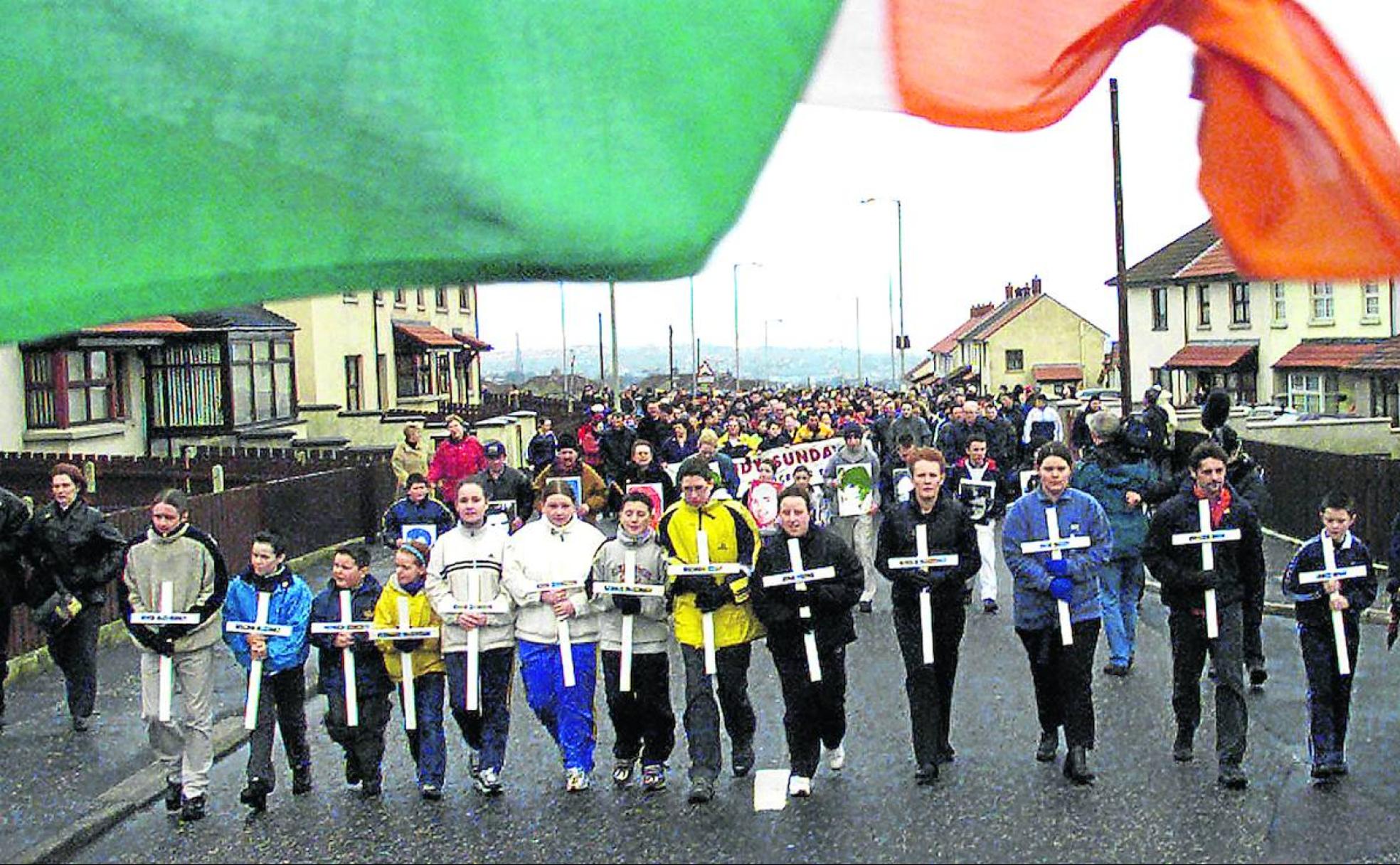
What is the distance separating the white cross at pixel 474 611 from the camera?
10305 mm

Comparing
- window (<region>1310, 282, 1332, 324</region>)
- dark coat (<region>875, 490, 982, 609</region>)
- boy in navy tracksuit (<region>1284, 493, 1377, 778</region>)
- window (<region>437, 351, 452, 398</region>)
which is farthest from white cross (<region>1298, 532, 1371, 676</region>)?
window (<region>437, 351, 452, 398</region>)

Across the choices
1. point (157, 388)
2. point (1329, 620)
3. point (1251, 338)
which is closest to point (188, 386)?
point (157, 388)

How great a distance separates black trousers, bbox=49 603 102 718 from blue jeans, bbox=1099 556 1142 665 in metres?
7.34

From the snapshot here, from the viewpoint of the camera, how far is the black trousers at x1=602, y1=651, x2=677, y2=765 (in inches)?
409

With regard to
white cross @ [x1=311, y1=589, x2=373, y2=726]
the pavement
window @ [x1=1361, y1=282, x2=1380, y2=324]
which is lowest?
the pavement

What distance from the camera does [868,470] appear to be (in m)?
17.4

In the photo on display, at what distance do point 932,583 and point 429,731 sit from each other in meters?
3.12

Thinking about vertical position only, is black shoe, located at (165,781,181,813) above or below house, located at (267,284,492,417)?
below

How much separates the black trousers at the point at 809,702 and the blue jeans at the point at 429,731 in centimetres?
201

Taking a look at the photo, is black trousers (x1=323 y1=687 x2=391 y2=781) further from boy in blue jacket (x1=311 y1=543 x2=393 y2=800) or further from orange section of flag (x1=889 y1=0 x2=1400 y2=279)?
Result: orange section of flag (x1=889 y1=0 x2=1400 y2=279)

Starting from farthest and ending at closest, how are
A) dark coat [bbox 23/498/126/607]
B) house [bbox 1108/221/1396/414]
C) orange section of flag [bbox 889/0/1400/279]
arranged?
1. house [bbox 1108/221/1396/414]
2. dark coat [bbox 23/498/126/607]
3. orange section of flag [bbox 889/0/1400/279]

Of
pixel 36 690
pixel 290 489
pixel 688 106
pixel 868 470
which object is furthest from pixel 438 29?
pixel 290 489

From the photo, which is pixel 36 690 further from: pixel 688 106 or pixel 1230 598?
pixel 688 106

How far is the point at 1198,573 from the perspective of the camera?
10250 millimetres
